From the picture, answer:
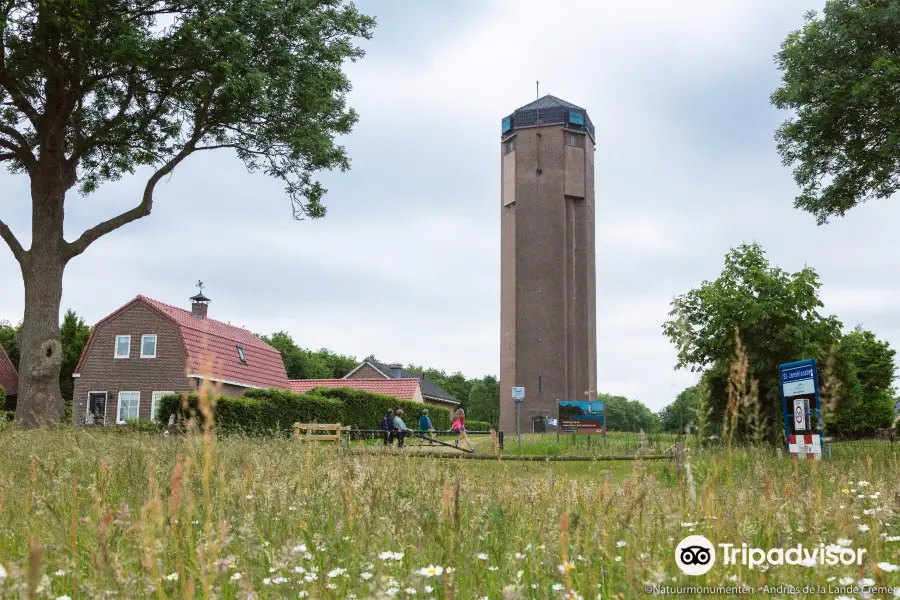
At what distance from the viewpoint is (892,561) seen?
12.3ft

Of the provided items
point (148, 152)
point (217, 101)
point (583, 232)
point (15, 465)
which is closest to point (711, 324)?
point (217, 101)

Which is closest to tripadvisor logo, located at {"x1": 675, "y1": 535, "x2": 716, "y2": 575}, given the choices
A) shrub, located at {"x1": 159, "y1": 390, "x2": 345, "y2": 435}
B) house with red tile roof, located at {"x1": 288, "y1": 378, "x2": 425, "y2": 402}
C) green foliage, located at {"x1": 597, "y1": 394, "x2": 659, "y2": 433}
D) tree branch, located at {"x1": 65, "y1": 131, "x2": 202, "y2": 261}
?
tree branch, located at {"x1": 65, "y1": 131, "x2": 202, "y2": 261}

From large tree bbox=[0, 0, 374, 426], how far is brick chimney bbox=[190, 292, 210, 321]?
21233mm

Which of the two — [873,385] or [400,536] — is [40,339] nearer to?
[400,536]

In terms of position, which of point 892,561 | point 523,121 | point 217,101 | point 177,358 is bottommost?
point 892,561

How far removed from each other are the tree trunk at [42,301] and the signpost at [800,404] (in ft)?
57.5

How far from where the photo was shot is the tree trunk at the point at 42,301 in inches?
752

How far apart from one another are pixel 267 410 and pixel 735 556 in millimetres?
29337

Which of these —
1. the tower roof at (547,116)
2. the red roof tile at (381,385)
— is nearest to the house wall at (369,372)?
the red roof tile at (381,385)

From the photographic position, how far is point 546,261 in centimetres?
6197

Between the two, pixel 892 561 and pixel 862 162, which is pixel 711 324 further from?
pixel 892 561

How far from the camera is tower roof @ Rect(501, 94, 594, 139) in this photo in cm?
6475

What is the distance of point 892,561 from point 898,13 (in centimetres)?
1683

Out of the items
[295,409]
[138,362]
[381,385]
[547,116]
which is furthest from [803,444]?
[547,116]
